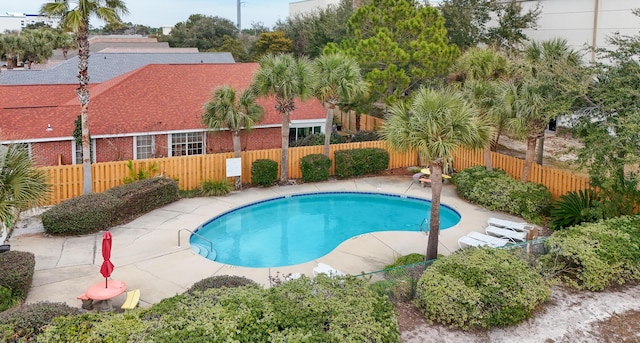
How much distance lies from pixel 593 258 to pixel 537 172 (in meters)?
9.37

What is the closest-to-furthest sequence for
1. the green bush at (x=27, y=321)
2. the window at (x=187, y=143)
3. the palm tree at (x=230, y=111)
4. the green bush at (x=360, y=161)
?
the green bush at (x=27, y=321)
the palm tree at (x=230, y=111)
the green bush at (x=360, y=161)
the window at (x=187, y=143)

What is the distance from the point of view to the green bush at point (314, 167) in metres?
22.8

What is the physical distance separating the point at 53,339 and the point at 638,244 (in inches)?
463

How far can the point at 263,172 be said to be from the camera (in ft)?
71.7

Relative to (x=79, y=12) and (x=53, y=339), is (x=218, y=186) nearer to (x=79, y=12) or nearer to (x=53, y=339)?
(x=79, y=12)

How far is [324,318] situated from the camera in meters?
8.17

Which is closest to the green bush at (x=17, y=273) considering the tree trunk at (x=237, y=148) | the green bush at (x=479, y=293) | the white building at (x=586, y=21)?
the green bush at (x=479, y=293)

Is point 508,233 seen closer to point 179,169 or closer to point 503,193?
point 503,193

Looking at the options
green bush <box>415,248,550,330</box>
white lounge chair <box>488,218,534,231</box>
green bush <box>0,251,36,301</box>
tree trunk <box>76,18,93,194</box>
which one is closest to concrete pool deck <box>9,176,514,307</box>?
green bush <box>0,251,36,301</box>

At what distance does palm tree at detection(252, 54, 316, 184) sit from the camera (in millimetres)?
20484

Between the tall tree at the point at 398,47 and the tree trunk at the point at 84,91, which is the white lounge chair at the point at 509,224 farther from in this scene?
the tree trunk at the point at 84,91

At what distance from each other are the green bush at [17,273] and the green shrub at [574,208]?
47.9 feet

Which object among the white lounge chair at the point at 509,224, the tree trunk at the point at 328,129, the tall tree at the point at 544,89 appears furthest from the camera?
the tree trunk at the point at 328,129

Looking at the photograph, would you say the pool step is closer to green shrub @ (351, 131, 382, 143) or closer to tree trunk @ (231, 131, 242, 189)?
tree trunk @ (231, 131, 242, 189)
